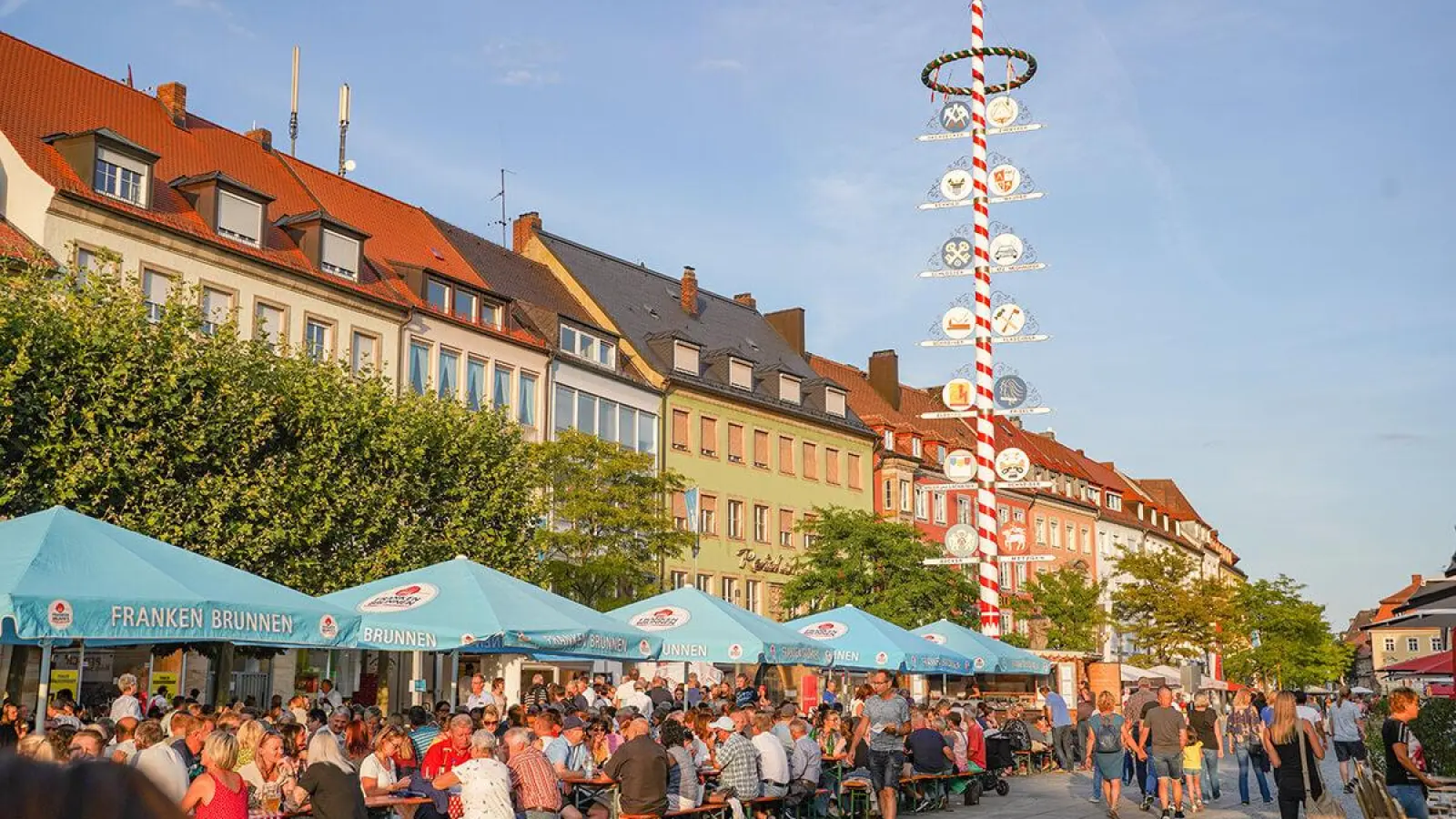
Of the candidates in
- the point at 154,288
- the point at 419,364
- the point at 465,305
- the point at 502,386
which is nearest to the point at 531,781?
the point at 154,288

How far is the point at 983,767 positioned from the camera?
76.8ft

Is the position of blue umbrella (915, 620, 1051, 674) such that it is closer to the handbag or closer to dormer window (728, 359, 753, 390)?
the handbag

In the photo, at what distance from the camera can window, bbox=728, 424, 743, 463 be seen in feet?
179

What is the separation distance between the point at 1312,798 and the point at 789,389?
4486cm

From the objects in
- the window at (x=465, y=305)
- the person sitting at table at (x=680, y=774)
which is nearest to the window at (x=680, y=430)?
the window at (x=465, y=305)

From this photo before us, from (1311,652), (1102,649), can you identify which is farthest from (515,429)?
(1311,652)

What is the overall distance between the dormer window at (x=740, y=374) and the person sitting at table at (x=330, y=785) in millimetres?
44189

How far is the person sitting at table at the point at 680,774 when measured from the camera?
48.3 ft

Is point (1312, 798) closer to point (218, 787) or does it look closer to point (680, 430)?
point (218, 787)

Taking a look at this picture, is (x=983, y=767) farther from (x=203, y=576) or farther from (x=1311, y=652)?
(x=1311, y=652)

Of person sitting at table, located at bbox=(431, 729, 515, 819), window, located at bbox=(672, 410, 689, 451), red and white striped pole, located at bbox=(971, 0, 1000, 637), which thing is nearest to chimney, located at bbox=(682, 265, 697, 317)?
window, located at bbox=(672, 410, 689, 451)

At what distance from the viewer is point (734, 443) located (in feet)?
181

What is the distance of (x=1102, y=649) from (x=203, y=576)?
247 ft

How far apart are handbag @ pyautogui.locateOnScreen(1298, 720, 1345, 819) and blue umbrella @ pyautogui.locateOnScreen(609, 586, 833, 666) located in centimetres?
816
